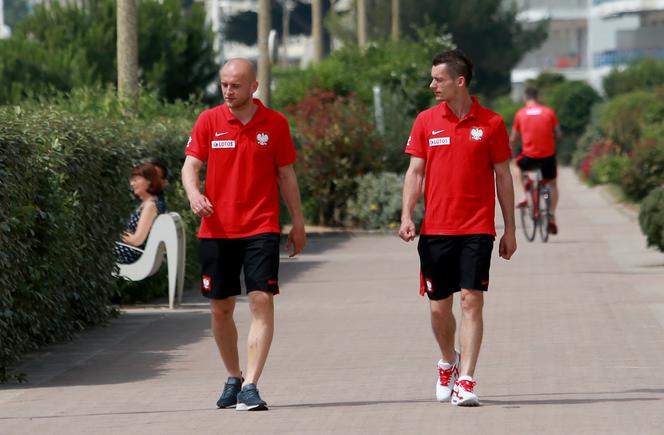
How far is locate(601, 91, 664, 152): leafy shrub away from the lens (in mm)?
41094

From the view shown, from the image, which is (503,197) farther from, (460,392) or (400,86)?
(400,86)

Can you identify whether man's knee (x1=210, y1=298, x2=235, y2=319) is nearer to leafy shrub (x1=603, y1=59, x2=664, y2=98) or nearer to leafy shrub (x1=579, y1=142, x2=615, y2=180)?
leafy shrub (x1=579, y1=142, x2=615, y2=180)

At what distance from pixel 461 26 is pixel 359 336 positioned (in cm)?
6511

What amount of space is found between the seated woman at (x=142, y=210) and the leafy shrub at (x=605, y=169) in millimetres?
24943

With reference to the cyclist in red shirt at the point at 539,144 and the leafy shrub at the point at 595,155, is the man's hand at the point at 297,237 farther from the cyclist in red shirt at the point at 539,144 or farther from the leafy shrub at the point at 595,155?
the leafy shrub at the point at 595,155

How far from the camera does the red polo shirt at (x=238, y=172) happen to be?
8383 millimetres

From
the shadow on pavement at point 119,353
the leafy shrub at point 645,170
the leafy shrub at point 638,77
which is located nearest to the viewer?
the shadow on pavement at point 119,353

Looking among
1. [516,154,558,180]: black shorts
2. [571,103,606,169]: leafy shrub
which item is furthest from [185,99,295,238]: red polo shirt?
[571,103,606,169]: leafy shrub

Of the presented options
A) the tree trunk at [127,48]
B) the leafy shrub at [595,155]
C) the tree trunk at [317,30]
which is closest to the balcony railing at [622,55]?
the leafy shrub at [595,155]

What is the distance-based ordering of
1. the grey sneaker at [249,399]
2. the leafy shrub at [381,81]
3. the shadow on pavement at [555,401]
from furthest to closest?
the leafy shrub at [381,81], the shadow on pavement at [555,401], the grey sneaker at [249,399]

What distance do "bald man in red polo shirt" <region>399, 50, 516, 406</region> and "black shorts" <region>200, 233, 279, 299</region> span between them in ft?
2.31

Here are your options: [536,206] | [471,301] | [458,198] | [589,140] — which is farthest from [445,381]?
[589,140]

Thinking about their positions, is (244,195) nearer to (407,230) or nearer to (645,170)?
(407,230)

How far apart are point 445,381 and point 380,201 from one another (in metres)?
16.5
